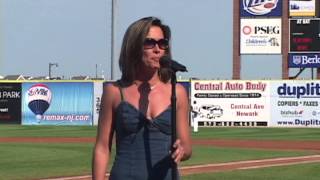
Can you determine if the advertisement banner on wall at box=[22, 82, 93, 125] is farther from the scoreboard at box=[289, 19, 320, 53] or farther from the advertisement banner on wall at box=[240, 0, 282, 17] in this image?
the scoreboard at box=[289, 19, 320, 53]

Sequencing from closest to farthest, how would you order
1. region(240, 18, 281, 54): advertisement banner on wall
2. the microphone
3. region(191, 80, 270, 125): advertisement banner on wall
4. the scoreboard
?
the microphone → region(191, 80, 270, 125): advertisement banner on wall → the scoreboard → region(240, 18, 281, 54): advertisement banner on wall

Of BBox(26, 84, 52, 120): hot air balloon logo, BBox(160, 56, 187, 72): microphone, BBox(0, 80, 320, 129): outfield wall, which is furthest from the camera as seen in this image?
BBox(26, 84, 52, 120): hot air balloon logo

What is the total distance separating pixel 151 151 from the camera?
407 centimetres

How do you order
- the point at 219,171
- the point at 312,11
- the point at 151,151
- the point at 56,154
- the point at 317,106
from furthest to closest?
the point at 312,11
the point at 317,106
the point at 56,154
the point at 219,171
the point at 151,151

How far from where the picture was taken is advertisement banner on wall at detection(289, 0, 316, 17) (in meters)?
48.4

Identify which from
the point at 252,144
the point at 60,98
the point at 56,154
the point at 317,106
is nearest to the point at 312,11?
the point at 317,106

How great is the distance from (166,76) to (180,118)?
0.82 ft

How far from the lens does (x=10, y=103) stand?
44812 mm

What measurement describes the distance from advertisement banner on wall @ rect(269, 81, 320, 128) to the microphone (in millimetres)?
39074

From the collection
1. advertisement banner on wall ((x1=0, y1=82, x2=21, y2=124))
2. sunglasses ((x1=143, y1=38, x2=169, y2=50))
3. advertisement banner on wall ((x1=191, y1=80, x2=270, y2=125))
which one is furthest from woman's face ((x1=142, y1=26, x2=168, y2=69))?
advertisement banner on wall ((x1=0, y1=82, x2=21, y2=124))

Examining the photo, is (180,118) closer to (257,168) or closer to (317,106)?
(257,168)

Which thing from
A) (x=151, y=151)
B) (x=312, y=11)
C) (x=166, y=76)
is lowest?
(x=151, y=151)

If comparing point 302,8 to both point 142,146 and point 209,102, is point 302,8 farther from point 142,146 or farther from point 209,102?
point 142,146

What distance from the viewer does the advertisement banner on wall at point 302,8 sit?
4838 cm
